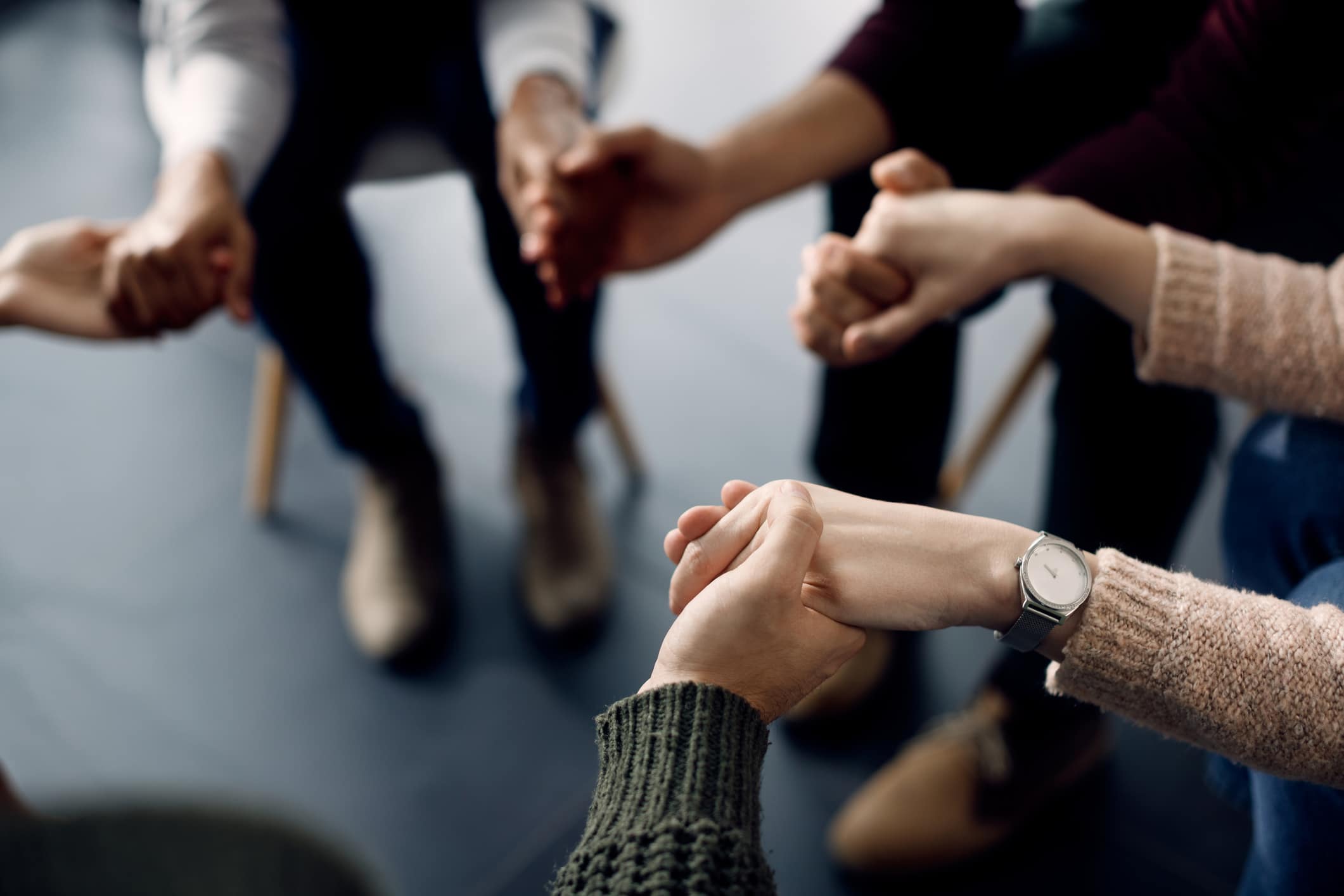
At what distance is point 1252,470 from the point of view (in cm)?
65

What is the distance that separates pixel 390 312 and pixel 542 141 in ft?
2.24

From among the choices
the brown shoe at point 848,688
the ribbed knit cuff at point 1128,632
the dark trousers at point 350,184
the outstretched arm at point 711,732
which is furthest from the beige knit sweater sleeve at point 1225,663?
the dark trousers at point 350,184

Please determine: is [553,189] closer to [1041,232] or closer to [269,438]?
[1041,232]

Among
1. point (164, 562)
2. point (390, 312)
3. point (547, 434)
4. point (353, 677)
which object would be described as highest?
point (390, 312)

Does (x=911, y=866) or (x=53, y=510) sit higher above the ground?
(x=53, y=510)

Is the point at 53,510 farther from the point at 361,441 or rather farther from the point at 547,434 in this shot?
the point at 547,434

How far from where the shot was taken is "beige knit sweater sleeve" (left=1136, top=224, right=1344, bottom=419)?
1.92 feet

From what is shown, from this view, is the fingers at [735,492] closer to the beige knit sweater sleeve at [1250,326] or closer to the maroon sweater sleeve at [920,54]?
the beige knit sweater sleeve at [1250,326]

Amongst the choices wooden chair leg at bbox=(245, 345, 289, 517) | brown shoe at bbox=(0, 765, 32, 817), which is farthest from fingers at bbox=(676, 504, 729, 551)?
wooden chair leg at bbox=(245, 345, 289, 517)

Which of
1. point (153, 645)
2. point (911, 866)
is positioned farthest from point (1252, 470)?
point (153, 645)

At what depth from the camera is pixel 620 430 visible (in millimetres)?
1236

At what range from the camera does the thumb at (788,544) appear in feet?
1.46

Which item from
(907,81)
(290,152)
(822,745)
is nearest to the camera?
(907,81)

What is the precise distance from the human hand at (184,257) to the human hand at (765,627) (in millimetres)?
499
